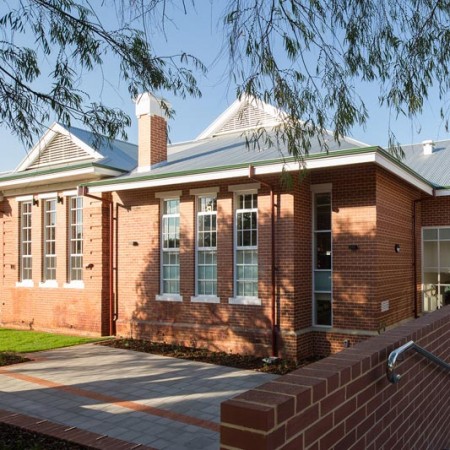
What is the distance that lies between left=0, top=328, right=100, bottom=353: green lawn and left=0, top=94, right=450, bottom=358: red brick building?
1.98 ft

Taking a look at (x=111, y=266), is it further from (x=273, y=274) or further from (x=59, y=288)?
(x=273, y=274)

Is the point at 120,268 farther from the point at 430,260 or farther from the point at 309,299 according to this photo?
the point at 430,260

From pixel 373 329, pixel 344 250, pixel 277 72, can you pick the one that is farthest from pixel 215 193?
pixel 277 72

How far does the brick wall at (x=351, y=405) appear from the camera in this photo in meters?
2.18

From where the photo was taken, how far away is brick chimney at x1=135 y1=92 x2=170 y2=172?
1405 centimetres

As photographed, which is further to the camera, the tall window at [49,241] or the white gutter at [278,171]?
the tall window at [49,241]

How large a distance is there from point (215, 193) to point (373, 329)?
4.78 meters

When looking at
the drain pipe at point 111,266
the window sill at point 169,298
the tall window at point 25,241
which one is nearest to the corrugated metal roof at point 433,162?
the window sill at point 169,298

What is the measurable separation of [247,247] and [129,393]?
14.8 feet

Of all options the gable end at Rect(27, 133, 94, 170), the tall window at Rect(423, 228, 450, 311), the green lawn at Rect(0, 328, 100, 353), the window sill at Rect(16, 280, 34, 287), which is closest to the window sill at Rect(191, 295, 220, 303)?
the green lawn at Rect(0, 328, 100, 353)

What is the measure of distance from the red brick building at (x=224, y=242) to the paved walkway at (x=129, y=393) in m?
1.80

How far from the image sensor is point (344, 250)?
10.9 m

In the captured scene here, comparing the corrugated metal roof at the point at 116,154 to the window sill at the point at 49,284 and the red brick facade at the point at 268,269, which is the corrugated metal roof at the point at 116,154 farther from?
the window sill at the point at 49,284

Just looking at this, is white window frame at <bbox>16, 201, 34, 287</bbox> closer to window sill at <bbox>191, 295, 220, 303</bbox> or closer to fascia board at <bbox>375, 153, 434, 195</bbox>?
window sill at <bbox>191, 295, 220, 303</bbox>
